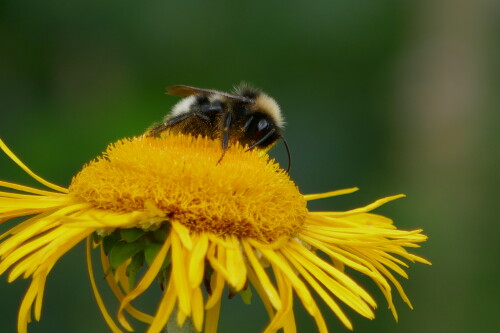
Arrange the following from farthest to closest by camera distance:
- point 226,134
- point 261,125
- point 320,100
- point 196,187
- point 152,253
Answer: point 320,100 < point 261,125 < point 226,134 < point 196,187 < point 152,253

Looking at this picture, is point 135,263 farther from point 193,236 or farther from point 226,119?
point 226,119

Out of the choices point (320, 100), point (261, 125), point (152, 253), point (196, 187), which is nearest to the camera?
point (152, 253)

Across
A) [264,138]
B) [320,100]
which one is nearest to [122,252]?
[264,138]

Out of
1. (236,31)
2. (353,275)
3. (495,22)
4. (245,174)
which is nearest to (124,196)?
(245,174)

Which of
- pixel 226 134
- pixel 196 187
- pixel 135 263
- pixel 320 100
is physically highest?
pixel 320 100

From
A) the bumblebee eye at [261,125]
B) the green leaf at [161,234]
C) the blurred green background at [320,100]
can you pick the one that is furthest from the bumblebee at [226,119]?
the blurred green background at [320,100]

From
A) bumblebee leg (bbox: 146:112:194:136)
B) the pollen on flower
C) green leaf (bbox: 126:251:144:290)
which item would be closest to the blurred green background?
bumblebee leg (bbox: 146:112:194:136)
